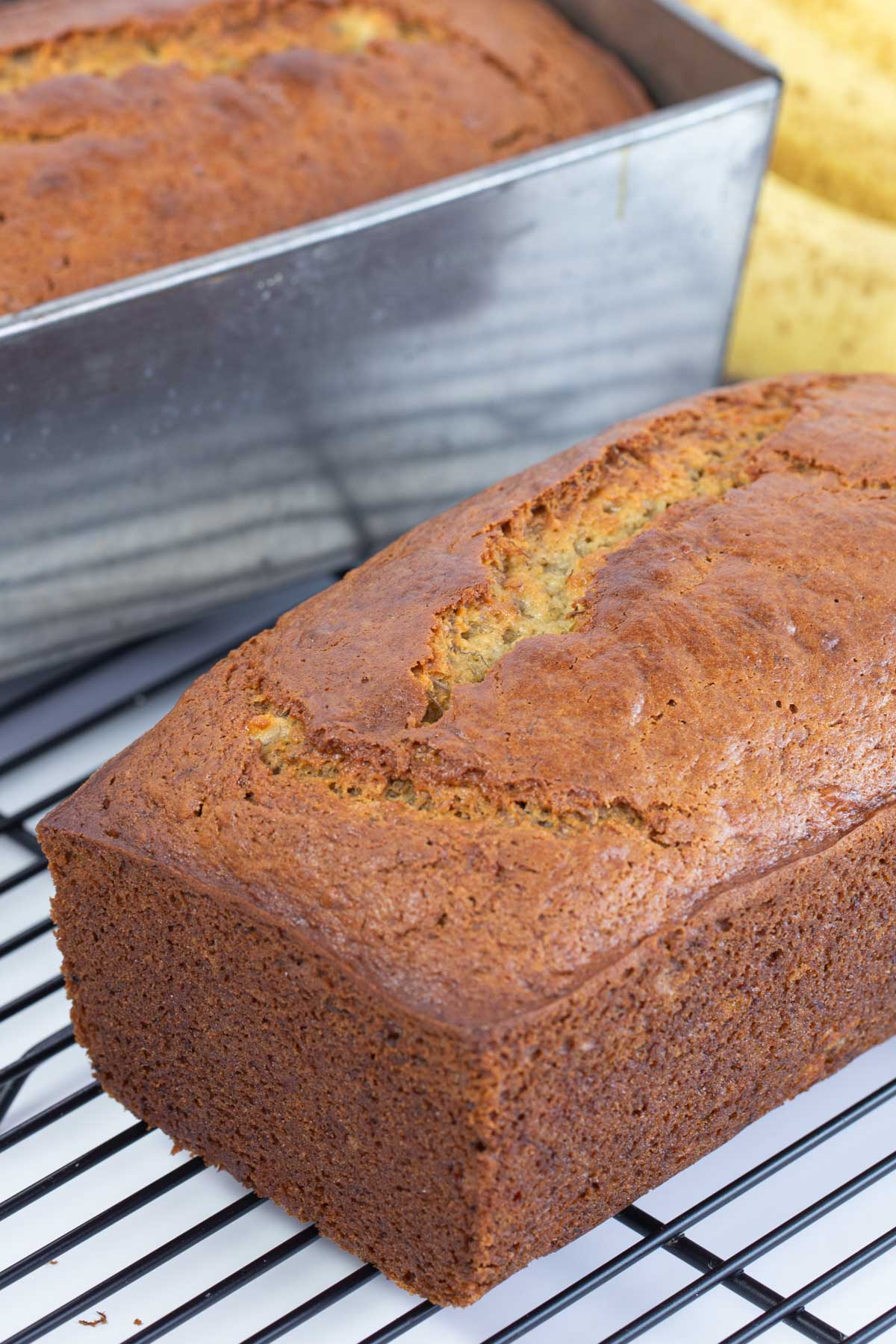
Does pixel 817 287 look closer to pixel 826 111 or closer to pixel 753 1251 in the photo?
pixel 826 111

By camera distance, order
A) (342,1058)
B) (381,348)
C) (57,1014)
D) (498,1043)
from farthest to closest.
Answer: (381,348), (57,1014), (342,1058), (498,1043)

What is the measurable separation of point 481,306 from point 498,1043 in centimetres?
118

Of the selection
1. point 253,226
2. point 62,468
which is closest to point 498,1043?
point 62,468

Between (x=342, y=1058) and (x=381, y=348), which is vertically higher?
(x=381, y=348)

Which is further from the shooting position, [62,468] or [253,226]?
[253,226]

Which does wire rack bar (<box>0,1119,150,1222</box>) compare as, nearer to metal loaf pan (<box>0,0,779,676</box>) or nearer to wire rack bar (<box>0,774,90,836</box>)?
wire rack bar (<box>0,774,90,836</box>)

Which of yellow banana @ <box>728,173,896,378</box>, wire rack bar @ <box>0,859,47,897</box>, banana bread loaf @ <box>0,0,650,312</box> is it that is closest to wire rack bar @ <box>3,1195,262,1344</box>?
wire rack bar @ <box>0,859,47,897</box>

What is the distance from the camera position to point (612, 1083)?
1297 millimetres

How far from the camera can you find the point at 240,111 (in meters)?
2.17

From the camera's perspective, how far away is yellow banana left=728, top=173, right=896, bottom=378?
7.93 feet

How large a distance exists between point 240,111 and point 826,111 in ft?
2.95

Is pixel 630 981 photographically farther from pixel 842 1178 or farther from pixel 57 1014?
pixel 57 1014

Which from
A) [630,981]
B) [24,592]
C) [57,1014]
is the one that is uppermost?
[630,981]

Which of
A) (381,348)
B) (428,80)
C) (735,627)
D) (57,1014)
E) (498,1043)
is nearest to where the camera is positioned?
(498,1043)
